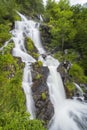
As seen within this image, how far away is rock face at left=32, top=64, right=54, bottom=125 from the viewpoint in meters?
18.6

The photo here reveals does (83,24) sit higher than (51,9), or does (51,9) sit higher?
(51,9)

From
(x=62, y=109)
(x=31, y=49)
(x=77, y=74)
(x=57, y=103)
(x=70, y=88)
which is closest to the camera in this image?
(x=62, y=109)

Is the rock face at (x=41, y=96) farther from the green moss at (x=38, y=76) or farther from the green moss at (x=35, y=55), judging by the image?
the green moss at (x=35, y=55)

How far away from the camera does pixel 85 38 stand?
1286 inches

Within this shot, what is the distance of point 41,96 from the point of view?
774 inches

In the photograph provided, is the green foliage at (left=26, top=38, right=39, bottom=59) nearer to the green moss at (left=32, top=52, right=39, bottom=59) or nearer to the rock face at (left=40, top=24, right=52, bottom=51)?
the green moss at (left=32, top=52, right=39, bottom=59)

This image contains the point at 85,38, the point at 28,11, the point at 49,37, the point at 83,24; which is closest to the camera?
the point at 85,38

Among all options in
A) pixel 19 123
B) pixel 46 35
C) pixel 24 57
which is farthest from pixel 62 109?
pixel 46 35

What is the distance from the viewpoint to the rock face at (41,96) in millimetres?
18562

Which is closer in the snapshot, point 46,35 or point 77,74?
point 77,74

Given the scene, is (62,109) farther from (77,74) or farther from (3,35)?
(3,35)

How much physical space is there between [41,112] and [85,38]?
655 inches

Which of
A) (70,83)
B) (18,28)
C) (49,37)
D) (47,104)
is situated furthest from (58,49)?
(47,104)

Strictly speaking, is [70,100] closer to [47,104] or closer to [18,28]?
[47,104]
